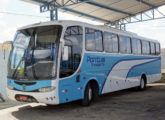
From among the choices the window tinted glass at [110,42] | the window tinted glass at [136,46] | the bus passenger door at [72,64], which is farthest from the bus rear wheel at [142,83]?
the bus passenger door at [72,64]

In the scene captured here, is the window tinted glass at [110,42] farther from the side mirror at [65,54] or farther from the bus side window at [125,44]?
the side mirror at [65,54]

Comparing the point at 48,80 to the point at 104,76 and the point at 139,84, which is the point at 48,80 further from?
the point at 139,84

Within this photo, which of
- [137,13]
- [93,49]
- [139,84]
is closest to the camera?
[93,49]

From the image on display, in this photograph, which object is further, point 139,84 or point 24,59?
point 139,84

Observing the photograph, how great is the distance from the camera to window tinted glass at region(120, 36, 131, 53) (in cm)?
1229

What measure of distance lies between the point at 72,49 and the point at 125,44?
474cm

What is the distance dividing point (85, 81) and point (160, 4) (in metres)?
18.2

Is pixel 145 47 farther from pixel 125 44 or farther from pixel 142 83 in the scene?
pixel 125 44

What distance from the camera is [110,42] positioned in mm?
11156

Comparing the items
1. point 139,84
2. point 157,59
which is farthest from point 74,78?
point 157,59

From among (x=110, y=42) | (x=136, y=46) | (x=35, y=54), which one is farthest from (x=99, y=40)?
(x=136, y=46)

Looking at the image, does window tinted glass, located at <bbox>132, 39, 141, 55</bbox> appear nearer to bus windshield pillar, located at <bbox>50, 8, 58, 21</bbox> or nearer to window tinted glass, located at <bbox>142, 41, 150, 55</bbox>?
window tinted glass, located at <bbox>142, 41, 150, 55</bbox>

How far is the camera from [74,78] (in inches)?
339

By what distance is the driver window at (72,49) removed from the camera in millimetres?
8227
